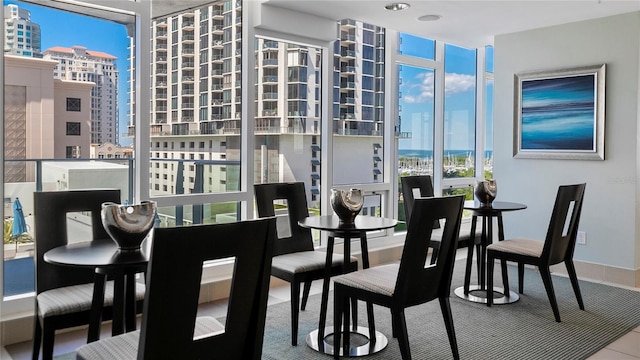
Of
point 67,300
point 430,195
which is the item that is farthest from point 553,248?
point 67,300

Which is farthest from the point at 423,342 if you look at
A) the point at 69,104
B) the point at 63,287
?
the point at 69,104

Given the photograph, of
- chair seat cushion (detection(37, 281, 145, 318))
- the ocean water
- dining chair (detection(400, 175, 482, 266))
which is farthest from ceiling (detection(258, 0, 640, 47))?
chair seat cushion (detection(37, 281, 145, 318))

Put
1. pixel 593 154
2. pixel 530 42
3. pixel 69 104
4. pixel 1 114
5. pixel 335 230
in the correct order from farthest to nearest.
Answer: pixel 530 42 < pixel 593 154 < pixel 69 104 < pixel 1 114 < pixel 335 230

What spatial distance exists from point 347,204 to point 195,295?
4.94 ft

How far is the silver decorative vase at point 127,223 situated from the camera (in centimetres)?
213

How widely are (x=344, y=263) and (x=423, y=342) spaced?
26.6 inches

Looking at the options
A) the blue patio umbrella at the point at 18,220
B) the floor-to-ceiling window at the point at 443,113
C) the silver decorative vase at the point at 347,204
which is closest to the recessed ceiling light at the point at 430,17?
the floor-to-ceiling window at the point at 443,113

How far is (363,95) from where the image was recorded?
5250 mm

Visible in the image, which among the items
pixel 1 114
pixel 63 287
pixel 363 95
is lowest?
pixel 63 287

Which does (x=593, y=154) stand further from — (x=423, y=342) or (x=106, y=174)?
(x=106, y=174)

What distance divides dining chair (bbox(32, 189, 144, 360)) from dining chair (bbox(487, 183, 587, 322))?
2557 mm

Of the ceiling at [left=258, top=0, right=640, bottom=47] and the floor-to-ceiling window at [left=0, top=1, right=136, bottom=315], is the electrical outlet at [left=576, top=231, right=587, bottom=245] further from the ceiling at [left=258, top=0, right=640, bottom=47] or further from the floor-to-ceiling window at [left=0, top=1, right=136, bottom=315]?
the floor-to-ceiling window at [left=0, top=1, right=136, bottom=315]

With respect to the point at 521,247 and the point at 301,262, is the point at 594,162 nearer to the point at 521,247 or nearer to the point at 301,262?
the point at 521,247

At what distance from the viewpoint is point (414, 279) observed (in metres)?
2.60
